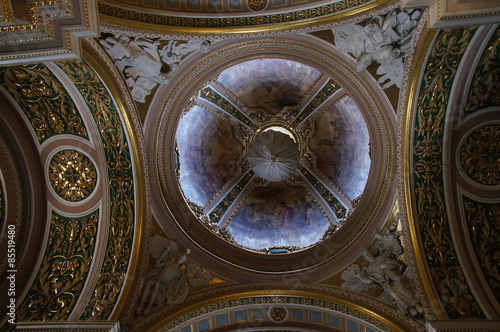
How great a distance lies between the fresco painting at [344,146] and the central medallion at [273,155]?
168 cm

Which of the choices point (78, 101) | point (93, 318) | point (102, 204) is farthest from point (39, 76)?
point (93, 318)

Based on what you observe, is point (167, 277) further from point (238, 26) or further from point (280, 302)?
point (238, 26)

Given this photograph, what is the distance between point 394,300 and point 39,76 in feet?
28.9

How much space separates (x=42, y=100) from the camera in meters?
10.0

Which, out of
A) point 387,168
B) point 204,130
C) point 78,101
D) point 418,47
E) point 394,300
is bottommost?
point 394,300

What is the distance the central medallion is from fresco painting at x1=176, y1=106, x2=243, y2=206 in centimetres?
169

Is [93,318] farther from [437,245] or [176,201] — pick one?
[437,245]

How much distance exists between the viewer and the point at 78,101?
396 inches

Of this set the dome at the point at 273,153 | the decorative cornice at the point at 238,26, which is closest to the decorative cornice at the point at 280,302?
the dome at the point at 273,153

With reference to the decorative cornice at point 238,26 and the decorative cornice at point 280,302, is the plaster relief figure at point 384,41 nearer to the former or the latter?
the decorative cornice at point 238,26

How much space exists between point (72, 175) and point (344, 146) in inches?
315

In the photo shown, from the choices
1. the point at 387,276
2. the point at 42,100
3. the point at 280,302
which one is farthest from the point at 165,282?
the point at 387,276

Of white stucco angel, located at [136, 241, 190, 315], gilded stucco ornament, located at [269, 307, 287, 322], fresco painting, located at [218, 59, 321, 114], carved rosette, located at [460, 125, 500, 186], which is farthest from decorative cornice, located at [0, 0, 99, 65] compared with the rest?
carved rosette, located at [460, 125, 500, 186]

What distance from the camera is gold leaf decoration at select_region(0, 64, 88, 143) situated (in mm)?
9492
